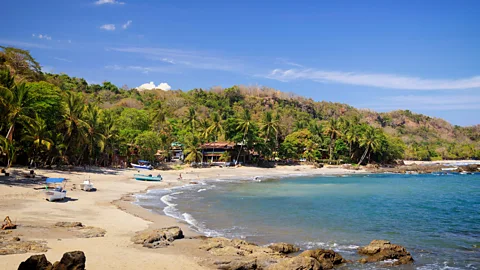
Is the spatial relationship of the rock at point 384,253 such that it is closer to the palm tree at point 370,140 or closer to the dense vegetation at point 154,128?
the dense vegetation at point 154,128

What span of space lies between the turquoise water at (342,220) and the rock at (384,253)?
0.42 metres

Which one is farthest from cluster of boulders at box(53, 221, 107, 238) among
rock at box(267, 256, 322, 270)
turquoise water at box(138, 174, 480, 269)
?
rock at box(267, 256, 322, 270)

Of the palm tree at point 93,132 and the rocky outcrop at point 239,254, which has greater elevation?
the palm tree at point 93,132

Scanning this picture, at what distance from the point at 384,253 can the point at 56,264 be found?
35.5 feet

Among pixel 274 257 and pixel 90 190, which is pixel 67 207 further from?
pixel 274 257

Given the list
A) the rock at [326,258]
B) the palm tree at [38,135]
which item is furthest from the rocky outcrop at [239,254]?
the palm tree at [38,135]

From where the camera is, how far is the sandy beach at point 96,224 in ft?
37.3

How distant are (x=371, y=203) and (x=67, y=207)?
22.5 meters

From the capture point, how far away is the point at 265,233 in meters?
17.5

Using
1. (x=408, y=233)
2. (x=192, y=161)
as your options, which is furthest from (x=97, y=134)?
(x=408, y=233)

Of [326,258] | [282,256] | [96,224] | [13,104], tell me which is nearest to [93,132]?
[13,104]

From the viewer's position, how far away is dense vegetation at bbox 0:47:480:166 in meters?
34.2

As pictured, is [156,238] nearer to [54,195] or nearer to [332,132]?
[54,195]

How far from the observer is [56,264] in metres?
8.99
